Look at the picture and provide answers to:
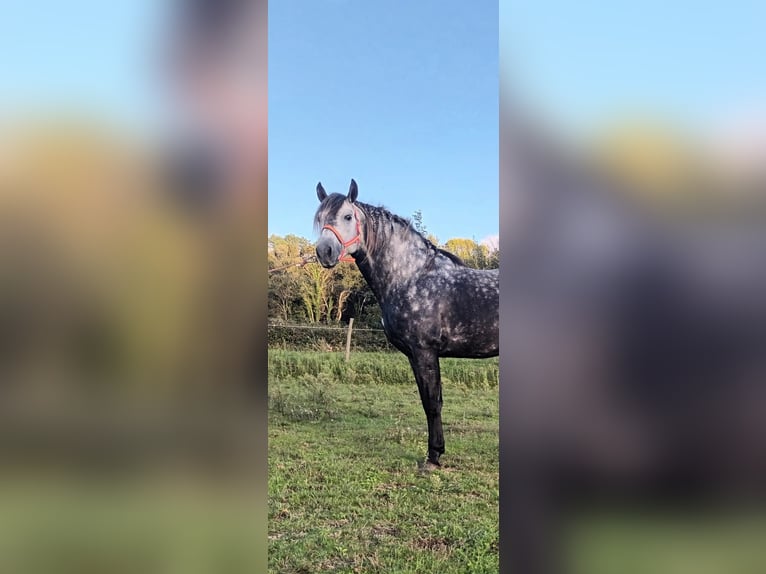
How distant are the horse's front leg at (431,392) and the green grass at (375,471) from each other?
115 millimetres

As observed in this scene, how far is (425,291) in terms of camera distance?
3.69 metres

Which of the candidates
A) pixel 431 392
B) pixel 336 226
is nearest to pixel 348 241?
pixel 336 226

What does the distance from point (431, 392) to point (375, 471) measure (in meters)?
0.72

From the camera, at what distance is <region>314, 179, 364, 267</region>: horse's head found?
3.55 metres

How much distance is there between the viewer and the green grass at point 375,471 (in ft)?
8.11
